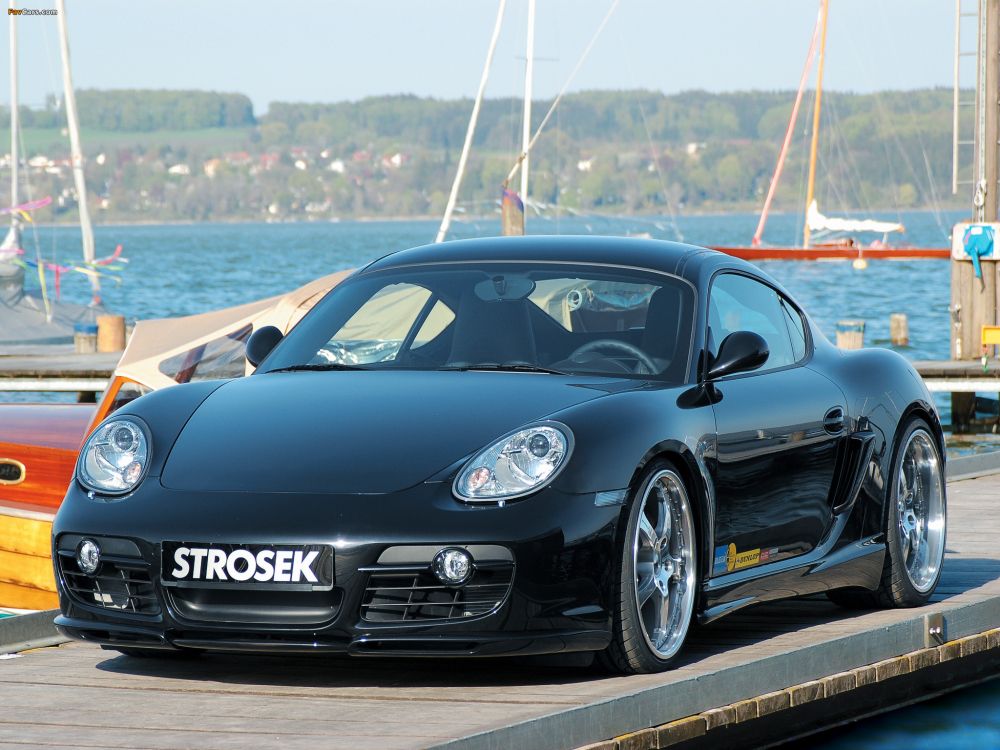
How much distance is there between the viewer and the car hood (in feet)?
16.5

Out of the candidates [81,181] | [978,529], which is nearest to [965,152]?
[978,529]

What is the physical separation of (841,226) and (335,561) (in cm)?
6525

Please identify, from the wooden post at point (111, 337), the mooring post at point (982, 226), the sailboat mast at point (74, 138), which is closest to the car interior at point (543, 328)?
the mooring post at point (982, 226)

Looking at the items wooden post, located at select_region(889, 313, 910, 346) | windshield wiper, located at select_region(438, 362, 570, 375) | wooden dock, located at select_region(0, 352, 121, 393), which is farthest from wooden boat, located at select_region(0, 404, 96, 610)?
wooden post, located at select_region(889, 313, 910, 346)

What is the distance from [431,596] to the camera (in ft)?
16.2

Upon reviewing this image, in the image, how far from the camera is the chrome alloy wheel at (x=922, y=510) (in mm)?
7094

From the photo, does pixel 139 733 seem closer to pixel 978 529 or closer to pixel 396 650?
pixel 396 650

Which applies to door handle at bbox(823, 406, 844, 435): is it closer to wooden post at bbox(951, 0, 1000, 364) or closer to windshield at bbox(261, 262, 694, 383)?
windshield at bbox(261, 262, 694, 383)

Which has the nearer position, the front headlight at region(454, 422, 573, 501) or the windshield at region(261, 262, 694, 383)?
the front headlight at region(454, 422, 573, 501)

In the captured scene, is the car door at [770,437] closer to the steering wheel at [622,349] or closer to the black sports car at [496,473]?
the black sports car at [496,473]

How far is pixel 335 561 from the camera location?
190 inches

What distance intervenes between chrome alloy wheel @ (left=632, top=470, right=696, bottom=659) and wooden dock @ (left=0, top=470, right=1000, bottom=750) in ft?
0.47

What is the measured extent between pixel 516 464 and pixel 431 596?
44 centimetres

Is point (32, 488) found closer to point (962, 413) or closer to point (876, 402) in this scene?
point (876, 402)
